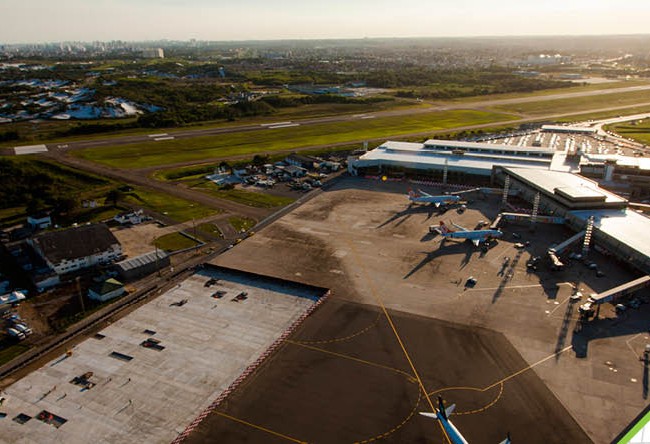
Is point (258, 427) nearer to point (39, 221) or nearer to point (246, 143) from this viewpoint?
point (39, 221)

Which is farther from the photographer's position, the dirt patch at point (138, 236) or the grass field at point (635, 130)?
the grass field at point (635, 130)

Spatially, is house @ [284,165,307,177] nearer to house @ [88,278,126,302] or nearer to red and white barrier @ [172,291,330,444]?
red and white barrier @ [172,291,330,444]

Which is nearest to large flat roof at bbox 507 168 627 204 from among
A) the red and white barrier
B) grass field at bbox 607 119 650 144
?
the red and white barrier

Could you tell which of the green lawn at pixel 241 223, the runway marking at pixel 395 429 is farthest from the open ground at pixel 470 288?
the green lawn at pixel 241 223

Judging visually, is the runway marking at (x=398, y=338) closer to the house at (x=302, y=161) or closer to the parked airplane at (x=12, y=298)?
the parked airplane at (x=12, y=298)

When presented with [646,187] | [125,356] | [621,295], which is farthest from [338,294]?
[646,187]
